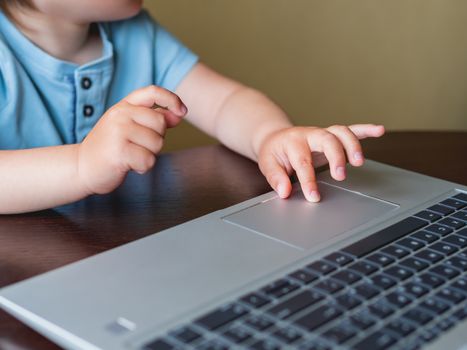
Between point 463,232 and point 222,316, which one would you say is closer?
point 222,316

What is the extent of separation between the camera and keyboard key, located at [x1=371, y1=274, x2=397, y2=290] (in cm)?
47

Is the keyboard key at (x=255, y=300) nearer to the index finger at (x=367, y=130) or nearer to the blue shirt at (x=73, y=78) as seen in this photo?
the index finger at (x=367, y=130)

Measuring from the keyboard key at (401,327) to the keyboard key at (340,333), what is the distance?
0.02m

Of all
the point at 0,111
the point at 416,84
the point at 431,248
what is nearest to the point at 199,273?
the point at 431,248

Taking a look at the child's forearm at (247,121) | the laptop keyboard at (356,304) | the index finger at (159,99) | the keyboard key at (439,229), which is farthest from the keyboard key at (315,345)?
the child's forearm at (247,121)

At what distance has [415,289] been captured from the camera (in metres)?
0.47

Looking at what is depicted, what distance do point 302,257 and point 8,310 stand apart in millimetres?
201

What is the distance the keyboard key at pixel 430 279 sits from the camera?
0.48 m

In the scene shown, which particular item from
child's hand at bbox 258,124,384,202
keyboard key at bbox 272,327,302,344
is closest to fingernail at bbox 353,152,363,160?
child's hand at bbox 258,124,384,202

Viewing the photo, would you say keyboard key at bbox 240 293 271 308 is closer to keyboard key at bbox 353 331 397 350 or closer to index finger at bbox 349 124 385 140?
keyboard key at bbox 353 331 397 350

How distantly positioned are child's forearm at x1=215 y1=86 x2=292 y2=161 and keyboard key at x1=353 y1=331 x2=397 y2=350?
450 millimetres

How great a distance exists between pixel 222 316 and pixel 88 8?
23.1 inches

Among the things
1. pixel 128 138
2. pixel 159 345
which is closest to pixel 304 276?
pixel 159 345

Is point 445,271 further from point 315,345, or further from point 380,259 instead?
point 315,345
